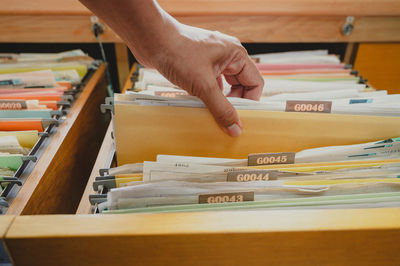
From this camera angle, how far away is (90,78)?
1.10 meters

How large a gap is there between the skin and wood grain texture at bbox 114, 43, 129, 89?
0.64 metres

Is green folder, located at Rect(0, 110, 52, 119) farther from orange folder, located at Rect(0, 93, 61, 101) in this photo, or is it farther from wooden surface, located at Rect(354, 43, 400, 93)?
wooden surface, located at Rect(354, 43, 400, 93)

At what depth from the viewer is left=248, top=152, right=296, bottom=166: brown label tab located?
619mm

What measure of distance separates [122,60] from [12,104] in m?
0.55

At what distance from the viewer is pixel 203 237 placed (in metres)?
0.43

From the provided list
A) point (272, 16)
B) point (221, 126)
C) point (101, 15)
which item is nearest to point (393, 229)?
point (221, 126)

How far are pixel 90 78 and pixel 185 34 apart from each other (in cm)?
62

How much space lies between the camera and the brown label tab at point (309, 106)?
647mm

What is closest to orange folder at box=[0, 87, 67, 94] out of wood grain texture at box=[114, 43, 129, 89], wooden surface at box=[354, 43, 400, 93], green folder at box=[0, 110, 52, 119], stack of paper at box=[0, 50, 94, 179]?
stack of paper at box=[0, 50, 94, 179]

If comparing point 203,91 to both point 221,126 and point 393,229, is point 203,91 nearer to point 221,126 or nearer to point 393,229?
point 221,126

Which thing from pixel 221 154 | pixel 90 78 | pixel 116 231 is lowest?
pixel 116 231

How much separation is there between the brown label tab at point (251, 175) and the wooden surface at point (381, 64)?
2.97 feet

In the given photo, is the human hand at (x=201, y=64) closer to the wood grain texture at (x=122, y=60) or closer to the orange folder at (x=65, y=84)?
the orange folder at (x=65, y=84)

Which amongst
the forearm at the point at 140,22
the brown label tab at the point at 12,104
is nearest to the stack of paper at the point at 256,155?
the forearm at the point at 140,22
